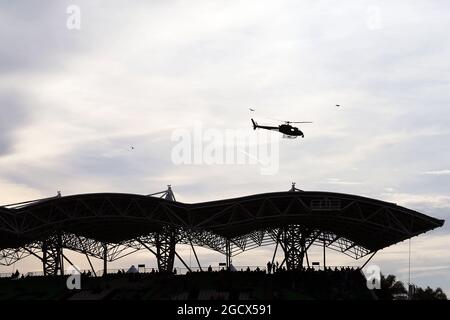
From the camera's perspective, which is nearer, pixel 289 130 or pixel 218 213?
pixel 218 213

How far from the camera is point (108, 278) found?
88.0m

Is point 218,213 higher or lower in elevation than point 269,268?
higher

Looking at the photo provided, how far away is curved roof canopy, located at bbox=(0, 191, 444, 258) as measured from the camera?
261ft

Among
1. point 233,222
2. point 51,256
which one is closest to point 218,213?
point 233,222

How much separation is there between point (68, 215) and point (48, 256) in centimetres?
2285

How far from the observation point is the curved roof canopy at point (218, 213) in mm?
79688

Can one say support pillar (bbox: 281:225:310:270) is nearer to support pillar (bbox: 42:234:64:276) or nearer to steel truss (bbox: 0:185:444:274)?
steel truss (bbox: 0:185:444:274)

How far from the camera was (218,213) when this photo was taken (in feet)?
263

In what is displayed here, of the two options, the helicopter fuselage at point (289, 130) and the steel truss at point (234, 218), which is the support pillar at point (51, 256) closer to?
the steel truss at point (234, 218)

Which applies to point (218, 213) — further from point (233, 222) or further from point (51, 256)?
point (51, 256)

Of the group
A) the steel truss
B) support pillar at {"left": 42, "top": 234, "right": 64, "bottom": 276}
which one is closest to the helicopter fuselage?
the steel truss
